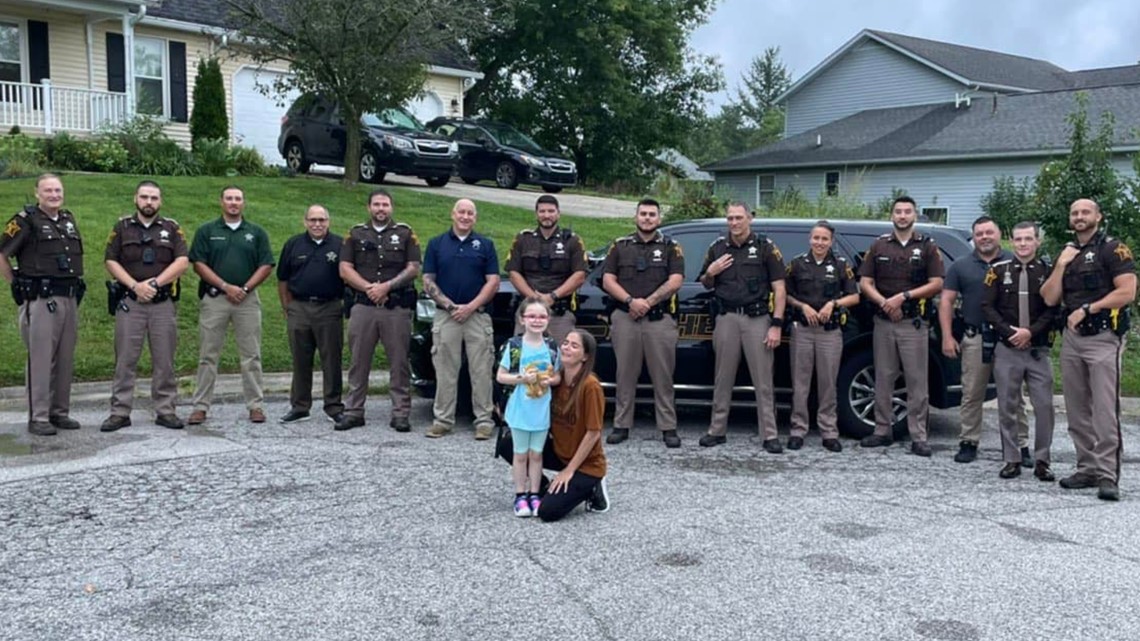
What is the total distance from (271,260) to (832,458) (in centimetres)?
451

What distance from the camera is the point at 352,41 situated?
56.9 ft

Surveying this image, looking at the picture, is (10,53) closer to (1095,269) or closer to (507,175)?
(507,175)

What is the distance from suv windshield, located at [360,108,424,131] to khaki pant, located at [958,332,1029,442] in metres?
14.6

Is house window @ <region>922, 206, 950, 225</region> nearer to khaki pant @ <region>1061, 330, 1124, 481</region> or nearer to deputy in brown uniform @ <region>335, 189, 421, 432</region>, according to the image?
khaki pant @ <region>1061, 330, 1124, 481</region>

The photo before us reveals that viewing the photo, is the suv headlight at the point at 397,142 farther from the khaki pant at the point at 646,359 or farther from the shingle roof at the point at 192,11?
the khaki pant at the point at 646,359

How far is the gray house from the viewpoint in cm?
2847

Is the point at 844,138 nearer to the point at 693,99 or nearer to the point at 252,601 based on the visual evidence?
the point at 693,99

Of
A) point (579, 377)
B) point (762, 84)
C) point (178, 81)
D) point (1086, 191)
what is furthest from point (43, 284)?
point (762, 84)

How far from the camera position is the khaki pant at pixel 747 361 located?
7941mm

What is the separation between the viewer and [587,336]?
235 inches

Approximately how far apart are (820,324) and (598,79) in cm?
3059

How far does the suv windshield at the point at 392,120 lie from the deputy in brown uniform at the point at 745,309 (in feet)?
44.5

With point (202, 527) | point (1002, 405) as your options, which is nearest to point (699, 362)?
point (1002, 405)

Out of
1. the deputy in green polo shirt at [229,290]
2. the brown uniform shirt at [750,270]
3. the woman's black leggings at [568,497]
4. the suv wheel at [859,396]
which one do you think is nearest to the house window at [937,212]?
the suv wheel at [859,396]
